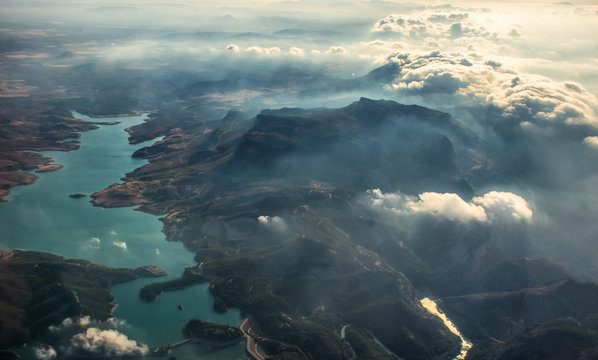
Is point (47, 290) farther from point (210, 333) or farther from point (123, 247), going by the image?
point (210, 333)

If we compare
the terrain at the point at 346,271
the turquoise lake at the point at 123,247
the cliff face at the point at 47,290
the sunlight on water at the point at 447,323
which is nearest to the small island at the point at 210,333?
the turquoise lake at the point at 123,247

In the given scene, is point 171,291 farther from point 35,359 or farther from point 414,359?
point 414,359

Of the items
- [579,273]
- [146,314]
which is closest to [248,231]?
[146,314]

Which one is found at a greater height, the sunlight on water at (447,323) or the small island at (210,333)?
the small island at (210,333)

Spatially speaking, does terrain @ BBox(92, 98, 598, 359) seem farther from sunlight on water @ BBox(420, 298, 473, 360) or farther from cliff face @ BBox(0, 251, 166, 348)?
cliff face @ BBox(0, 251, 166, 348)

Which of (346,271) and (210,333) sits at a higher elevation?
(210,333)

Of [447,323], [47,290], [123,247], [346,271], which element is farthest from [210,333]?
[447,323]

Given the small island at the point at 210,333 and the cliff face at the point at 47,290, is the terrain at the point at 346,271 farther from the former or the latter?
the cliff face at the point at 47,290
